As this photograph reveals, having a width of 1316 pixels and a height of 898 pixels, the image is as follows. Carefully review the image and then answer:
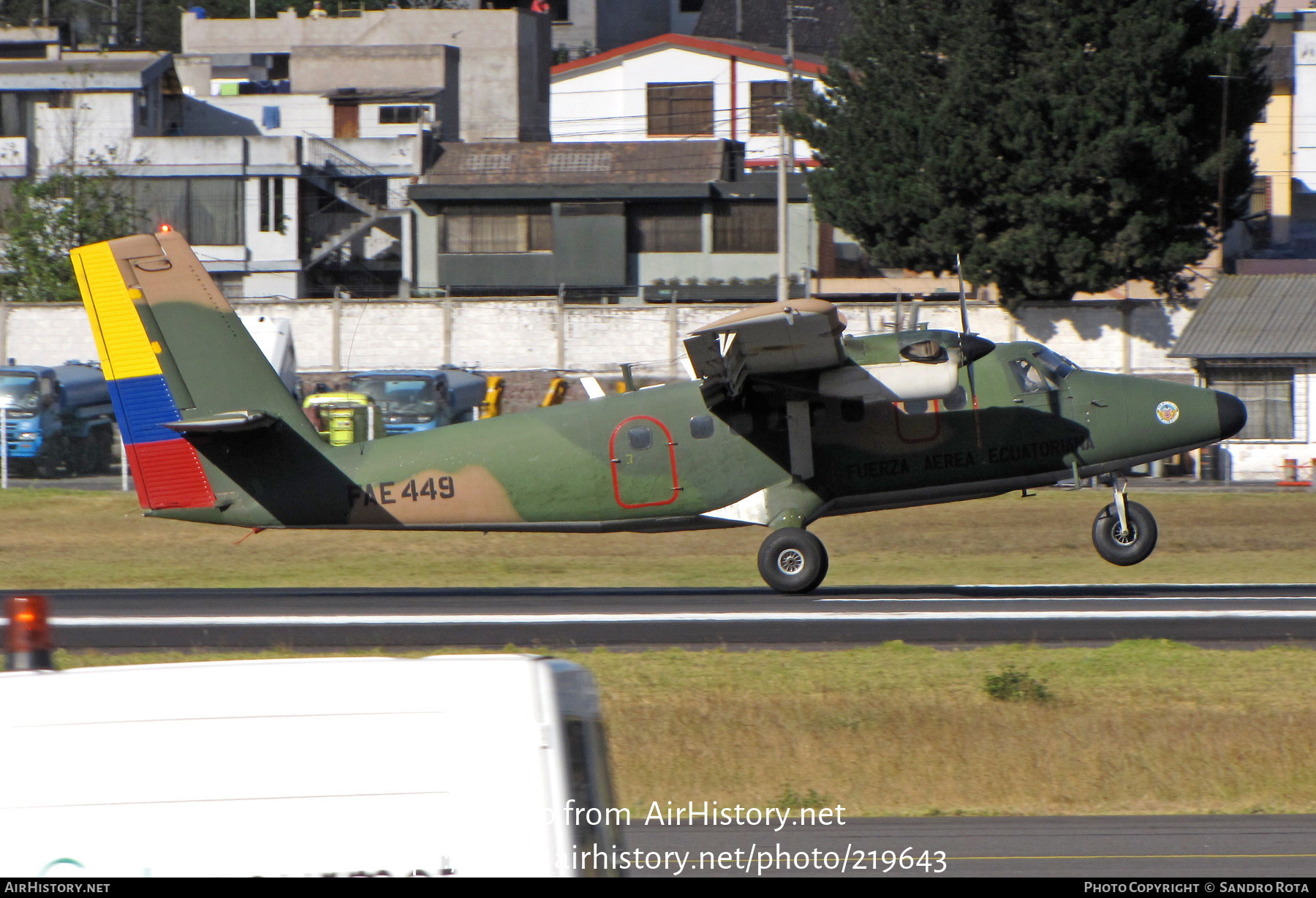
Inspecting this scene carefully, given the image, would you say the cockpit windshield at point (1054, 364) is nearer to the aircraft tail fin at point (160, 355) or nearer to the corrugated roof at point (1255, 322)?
the aircraft tail fin at point (160, 355)

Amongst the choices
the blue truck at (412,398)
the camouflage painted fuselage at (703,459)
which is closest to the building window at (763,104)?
the blue truck at (412,398)

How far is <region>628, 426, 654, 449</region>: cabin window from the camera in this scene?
61.1 feet

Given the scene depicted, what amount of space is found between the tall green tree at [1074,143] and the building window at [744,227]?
30.4ft

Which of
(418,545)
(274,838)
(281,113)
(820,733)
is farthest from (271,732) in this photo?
(281,113)

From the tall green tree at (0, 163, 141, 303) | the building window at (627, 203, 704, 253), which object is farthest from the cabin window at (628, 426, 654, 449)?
the tall green tree at (0, 163, 141, 303)

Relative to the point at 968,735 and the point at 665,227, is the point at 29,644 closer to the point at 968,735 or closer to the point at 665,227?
the point at 968,735

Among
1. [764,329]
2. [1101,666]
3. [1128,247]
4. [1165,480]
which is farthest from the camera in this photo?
[1128,247]

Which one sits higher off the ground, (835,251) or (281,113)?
(281,113)

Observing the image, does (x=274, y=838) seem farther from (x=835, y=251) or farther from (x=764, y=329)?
(x=835, y=251)

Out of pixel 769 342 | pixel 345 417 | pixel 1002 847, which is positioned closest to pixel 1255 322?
pixel 345 417

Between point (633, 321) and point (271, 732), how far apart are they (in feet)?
144

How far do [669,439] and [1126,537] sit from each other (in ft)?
20.4

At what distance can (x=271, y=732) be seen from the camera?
4.27 meters

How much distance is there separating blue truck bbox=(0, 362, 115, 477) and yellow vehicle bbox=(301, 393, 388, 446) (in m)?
5.15
